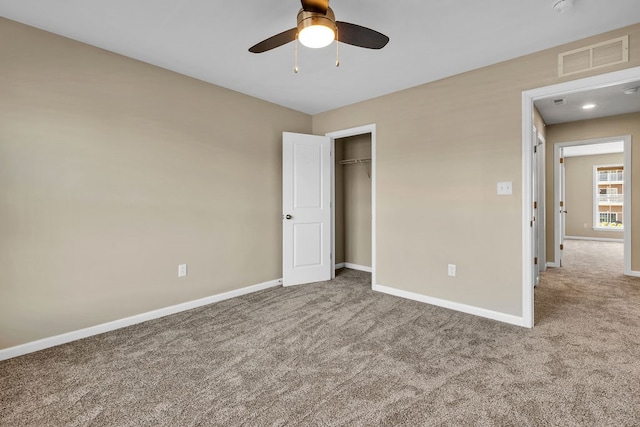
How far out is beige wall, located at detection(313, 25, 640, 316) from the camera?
2912 mm

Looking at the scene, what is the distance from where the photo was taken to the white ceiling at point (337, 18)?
2.14 m

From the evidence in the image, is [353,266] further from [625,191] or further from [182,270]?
[625,191]

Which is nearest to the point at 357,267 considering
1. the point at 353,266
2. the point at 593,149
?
Answer: the point at 353,266

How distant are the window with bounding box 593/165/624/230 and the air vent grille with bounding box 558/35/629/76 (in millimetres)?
7826

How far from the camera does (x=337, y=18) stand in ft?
7.59

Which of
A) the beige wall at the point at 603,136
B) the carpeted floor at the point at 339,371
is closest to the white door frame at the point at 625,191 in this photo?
the beige wall at the point at 603,136

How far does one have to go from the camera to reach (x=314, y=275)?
4.40m

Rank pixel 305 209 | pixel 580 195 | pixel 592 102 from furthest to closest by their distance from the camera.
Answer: pixel 580 195
pixel 305 209
pixel 592 102

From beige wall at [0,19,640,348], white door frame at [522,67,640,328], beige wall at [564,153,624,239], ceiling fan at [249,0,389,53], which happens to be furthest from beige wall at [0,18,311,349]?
beige wall at [564,153,624,239]

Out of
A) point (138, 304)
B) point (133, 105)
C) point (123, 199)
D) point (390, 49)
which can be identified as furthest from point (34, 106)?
point (390, 49)

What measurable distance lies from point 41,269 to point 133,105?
1.61 m

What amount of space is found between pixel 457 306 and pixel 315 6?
3.07m

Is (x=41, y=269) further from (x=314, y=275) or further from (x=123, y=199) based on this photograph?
(x=314, y=275)

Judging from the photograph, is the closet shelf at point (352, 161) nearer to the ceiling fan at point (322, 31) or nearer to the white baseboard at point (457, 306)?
the white baseboard at point (457, 306)
